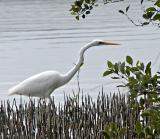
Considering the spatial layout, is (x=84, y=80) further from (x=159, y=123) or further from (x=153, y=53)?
(x=159, y=123)

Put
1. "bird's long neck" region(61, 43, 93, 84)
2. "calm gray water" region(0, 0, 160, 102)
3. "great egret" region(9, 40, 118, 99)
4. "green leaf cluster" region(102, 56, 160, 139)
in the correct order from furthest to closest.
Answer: "calm gray water" region(0, 0, 160, 102) < "great egret" region(9, 40, 118, 99) < "bird's long neck" region(61, 43, 93, 84) < "green leaf cluster" region(102, 56, 160, 139)

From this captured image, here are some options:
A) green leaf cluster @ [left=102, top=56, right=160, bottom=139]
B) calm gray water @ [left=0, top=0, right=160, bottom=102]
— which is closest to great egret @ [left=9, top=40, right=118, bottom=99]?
calm gray water @ [left=0, top=0, right=160, bottom=102]

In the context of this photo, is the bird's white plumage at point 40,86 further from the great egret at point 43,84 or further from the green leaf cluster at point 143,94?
the green leaf cluster at point 143,94

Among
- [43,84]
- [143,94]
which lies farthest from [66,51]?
[143,94]

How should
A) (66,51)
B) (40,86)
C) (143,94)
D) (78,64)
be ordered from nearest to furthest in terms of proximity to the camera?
1. (143,94)
2. (78,64)
3. (40,86)
4. (66,51)

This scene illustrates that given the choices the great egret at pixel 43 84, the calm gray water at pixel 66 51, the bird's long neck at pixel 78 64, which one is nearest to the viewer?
the bird's long neck at pixel 78 64

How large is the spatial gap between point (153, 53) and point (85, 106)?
13470 millimetres

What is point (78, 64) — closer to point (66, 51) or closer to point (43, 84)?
point (43, 84)

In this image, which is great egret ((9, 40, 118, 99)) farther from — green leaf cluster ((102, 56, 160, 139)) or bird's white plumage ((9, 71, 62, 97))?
green leaf cluster ((102, 56, 160, 139))

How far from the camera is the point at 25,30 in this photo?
31.8 m

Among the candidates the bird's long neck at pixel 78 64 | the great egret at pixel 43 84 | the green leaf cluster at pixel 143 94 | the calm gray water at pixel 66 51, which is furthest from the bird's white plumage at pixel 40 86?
the green leaf cluster at pixel 143 94

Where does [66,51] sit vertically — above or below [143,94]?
below

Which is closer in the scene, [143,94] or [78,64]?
[143,94]

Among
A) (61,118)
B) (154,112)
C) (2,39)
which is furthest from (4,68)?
(154,112)
